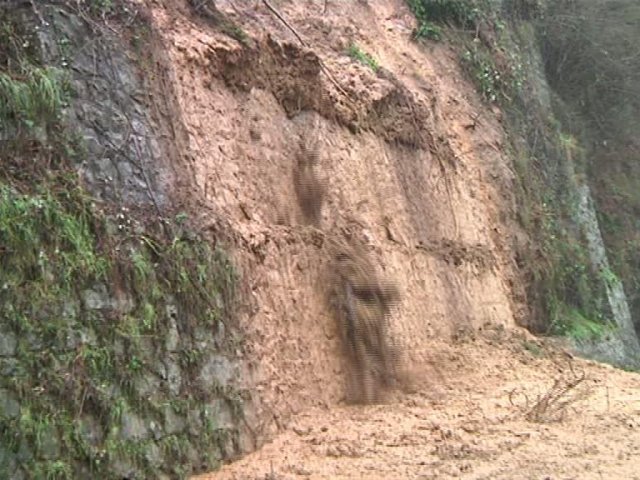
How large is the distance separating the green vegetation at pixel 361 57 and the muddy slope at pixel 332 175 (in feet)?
0.52

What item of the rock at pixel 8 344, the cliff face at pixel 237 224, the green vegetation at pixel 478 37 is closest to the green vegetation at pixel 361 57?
the cliff face at pixel 237 224

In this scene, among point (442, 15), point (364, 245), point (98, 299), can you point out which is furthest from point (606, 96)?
point (98, 299)

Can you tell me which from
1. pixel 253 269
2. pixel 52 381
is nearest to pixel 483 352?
pixel 253 269

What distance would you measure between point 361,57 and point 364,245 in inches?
132

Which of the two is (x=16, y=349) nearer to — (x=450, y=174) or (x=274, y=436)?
(x=274, y=436)

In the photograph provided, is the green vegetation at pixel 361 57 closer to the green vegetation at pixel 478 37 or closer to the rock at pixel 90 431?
the green vegetation at pixel 478 37

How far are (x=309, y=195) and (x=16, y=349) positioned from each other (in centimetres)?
494

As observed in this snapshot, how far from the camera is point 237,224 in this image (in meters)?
9.18

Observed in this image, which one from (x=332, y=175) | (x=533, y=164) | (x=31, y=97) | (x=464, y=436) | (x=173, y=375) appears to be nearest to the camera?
(x=31, y=97)

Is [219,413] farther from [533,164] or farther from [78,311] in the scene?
[533,164]

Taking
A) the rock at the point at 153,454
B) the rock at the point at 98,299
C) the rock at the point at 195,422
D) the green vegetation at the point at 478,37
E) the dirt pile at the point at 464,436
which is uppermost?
the green vegetation at the point at 478,37

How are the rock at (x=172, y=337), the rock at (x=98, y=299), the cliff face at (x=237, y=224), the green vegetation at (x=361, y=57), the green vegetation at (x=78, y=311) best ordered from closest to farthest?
the green vegetation at (x=78, y=311), the cliff face at (x=237, y=224), the rock at (x=98, y=299), the rock at (x=172, y=337), the green vegetation at (x=361, y=57)

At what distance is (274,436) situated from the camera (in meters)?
8.46

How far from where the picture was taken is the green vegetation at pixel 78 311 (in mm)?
6234
